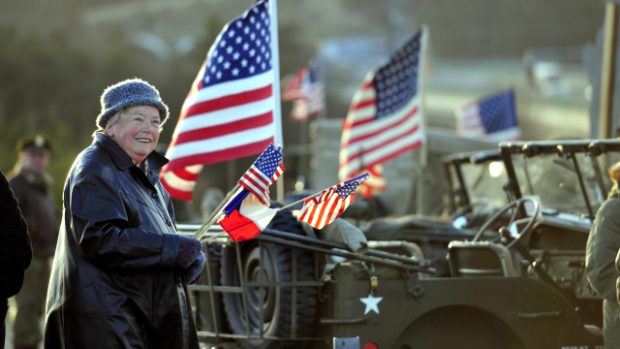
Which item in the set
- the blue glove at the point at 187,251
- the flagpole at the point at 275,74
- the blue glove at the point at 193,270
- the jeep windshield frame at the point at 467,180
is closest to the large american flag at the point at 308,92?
the jeep windshield frame at the point at 467,180

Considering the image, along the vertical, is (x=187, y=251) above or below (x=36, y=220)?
below

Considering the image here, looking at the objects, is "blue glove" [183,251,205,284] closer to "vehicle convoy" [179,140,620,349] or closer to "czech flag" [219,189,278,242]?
"czech flag" [219,189,278,242]

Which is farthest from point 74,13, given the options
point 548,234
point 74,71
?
point 548,234

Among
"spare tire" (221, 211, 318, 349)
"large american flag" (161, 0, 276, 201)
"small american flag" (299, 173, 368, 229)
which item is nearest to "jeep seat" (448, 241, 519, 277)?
"spare tire" (221, 211, 318, 349)

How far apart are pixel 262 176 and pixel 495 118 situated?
1923cm

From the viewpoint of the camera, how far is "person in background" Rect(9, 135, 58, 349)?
528 inches

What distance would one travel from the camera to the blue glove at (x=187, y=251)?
615 centimetres

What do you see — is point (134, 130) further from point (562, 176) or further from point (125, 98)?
point (562, 176)

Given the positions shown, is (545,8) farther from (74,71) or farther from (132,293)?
(132,293)

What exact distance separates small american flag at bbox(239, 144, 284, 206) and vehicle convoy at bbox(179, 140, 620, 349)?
1507 millimetres

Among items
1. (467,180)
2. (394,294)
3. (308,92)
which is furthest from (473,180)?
(308,92)

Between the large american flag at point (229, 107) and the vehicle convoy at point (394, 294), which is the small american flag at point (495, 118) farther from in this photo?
the vehicle convoy at point (394, 294)

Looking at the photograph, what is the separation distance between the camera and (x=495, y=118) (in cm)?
2580

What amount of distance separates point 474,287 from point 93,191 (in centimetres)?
325
